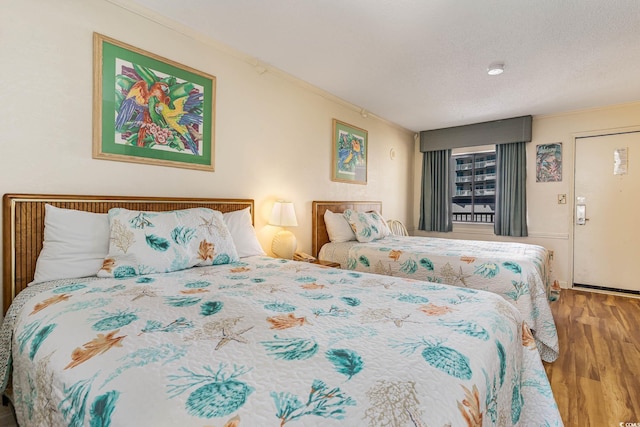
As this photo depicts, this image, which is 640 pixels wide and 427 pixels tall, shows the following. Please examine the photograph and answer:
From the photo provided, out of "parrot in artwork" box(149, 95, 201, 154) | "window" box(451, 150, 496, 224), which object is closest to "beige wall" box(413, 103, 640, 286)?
"window" box(451, 150, 496, 224)

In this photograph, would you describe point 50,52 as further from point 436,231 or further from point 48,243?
point 436,231

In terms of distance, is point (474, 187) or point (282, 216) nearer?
point (282, 216)

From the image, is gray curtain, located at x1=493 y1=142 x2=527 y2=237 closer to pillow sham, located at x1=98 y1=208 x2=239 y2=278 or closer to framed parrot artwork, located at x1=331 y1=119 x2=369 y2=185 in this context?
framed parrot artwork, located at x1=331 y1=119 x2=369 y2=185

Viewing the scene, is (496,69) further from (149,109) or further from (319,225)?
(149,109)

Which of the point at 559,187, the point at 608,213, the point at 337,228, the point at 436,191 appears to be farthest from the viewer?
the point at 436,191

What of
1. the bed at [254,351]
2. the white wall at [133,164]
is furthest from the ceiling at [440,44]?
the bed at [254,351]

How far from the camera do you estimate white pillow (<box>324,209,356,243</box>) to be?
11.2 feet

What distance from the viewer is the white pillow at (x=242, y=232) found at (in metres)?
2.34

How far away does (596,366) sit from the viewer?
85.4 inches

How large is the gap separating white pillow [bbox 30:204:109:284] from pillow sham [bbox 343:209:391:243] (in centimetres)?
230

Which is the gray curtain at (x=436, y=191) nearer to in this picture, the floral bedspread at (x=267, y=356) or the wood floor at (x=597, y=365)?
the wood floor at (x=597, y=365)

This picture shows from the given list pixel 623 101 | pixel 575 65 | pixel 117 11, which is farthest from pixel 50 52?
pixel 623 101

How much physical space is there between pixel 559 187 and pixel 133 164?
16.2 feet

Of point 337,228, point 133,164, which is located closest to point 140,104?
point 133,164
